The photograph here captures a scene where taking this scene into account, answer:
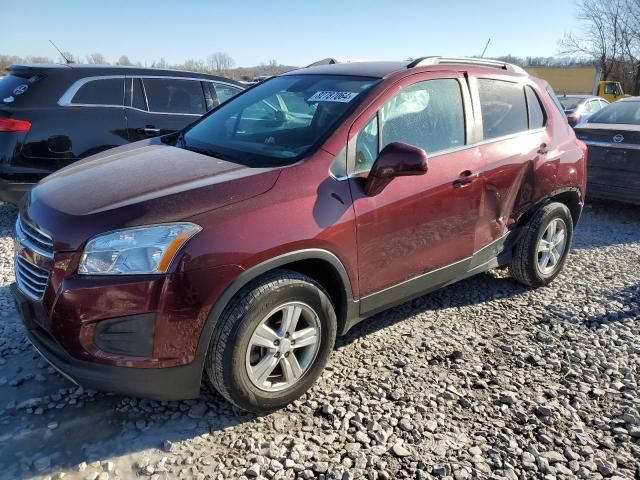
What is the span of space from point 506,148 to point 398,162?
57.5 inches

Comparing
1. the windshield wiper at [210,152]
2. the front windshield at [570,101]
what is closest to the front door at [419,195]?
the windshield wiper at [210,152]

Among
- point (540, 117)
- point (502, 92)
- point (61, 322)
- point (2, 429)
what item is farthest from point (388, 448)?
point (540, 117)

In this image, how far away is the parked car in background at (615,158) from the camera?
660 cm

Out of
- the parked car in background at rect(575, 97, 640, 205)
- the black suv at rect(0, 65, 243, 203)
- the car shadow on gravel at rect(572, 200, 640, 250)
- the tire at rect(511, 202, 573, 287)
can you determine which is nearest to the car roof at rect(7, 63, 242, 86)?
the black suv at rect(0, 65, 243, 203)

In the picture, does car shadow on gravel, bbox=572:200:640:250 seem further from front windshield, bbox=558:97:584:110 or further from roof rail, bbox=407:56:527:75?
front windshield, bbox=558:97:584:110

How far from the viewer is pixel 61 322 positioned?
2.28 meters

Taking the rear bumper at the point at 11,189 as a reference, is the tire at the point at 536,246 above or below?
below

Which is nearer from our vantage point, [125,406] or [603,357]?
[125,406]

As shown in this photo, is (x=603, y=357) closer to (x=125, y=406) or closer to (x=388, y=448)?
(x=388, y=448)

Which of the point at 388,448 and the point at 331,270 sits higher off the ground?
the point at 331,270

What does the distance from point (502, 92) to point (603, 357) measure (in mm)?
2072

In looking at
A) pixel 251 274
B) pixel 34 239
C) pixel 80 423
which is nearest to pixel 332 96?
pixel 251 274

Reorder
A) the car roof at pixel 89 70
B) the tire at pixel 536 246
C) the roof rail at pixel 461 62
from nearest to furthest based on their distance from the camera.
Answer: the roof rail at pixel 461 62, the tire at pixel 536 246, the car roof at pixel 89 70

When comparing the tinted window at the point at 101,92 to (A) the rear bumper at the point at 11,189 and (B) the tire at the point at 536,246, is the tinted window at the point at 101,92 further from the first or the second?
(B) the tire at the point at 536,246
